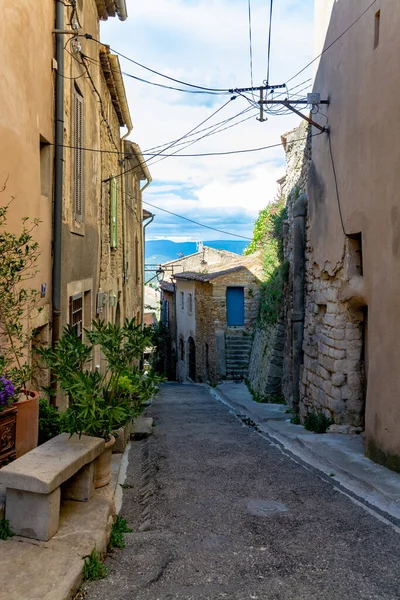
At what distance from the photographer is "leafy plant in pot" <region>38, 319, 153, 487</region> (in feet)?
13.3

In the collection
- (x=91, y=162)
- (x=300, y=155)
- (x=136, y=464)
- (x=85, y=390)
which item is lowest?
(x=136, y=464)

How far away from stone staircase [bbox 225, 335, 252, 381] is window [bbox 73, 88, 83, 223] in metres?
12.7

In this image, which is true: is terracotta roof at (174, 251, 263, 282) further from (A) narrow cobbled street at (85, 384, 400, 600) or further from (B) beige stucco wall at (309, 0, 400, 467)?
(A) narrow cobbled street at (85, 384, 400, 600)

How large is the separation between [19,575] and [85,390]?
132cm

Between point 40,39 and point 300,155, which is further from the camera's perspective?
point 300,155

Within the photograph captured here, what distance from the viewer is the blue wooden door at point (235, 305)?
21.3m

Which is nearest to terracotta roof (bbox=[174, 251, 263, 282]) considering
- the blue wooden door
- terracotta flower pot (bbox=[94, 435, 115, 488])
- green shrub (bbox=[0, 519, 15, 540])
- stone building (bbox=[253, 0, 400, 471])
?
the blue wooden door

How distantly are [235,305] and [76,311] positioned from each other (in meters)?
13.2

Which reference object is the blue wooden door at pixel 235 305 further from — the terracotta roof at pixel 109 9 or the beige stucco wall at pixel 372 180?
the beige stucco wall at pixel 372 180

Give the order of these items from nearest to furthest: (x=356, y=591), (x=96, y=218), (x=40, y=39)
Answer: (x=356, y=591) < (x=40, y=39) < (x=96, y=218)

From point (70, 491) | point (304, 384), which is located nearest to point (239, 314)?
point (304, 384)

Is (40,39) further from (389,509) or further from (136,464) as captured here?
(389,509)

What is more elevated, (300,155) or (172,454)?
(300,155)

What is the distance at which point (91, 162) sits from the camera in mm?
9445
